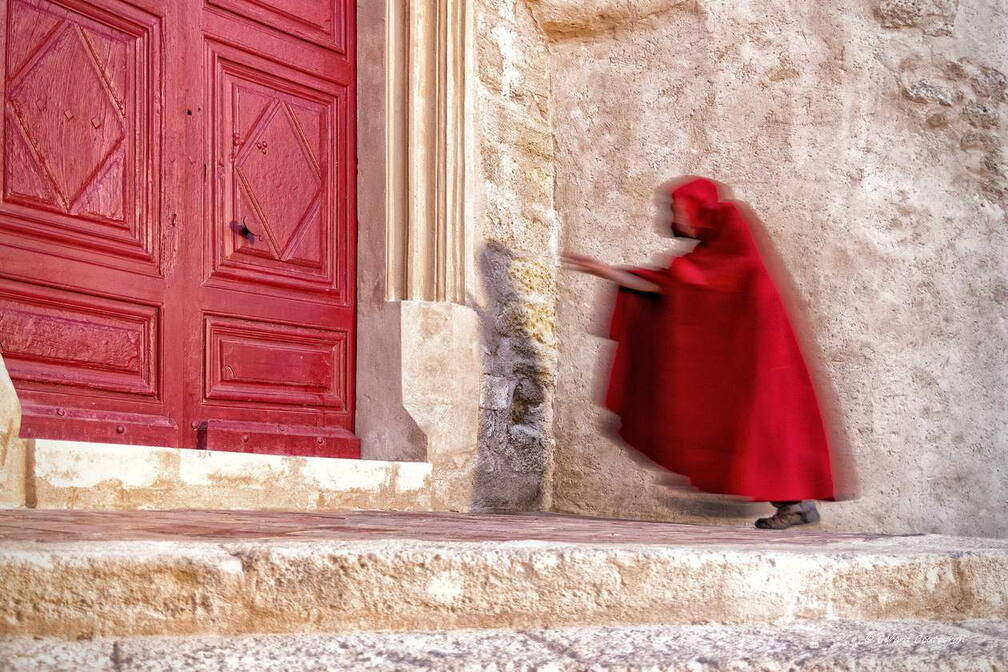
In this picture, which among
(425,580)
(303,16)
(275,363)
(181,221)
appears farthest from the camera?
(303,16)

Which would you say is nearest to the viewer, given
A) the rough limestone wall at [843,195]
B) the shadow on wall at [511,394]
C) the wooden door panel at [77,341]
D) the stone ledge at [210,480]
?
the stone ledge at [210,480]

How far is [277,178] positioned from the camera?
4.37 m

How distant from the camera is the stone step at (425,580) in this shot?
1652 millimetres

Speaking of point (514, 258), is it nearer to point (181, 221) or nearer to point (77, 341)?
point (181, 221)

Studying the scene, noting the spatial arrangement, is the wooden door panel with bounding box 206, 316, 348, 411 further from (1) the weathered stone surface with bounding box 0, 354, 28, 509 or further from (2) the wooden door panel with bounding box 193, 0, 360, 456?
(1) the weathered stone surface with bounding box 0, 354, 28, 509

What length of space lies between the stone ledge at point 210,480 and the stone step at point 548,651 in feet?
5.10

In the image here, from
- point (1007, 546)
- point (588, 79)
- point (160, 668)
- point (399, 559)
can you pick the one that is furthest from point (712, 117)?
point (160, 668)

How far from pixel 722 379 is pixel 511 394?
1.18 metres

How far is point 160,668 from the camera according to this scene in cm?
150

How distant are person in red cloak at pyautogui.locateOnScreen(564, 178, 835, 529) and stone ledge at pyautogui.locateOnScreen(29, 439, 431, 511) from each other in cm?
91

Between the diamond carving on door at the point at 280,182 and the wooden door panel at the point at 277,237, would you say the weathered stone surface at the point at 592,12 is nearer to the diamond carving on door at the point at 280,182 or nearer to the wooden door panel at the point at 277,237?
the wooden door panel at the point at 277,237

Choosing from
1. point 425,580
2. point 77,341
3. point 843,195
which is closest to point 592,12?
point 843,195

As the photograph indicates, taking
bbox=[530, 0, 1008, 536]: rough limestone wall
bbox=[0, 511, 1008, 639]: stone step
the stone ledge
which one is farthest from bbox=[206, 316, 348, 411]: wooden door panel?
bbox=[0, 511, 1008, 639]: stone step

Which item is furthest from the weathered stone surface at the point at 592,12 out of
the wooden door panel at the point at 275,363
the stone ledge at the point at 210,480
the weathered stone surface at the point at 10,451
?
the weathered stone surface at the point at 10,451
